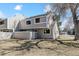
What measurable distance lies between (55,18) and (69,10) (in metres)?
0.39

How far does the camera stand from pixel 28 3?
4.13m

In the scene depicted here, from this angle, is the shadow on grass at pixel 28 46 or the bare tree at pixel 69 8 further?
the bare tree at pixel 69 8

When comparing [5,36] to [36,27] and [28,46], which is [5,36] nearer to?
[28,46]

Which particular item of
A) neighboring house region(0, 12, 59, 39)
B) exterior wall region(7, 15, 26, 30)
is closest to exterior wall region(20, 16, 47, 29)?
neighboring house region(0, 12, 59, 39)

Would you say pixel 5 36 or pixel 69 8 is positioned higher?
pixel 69 8

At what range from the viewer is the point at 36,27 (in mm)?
4422

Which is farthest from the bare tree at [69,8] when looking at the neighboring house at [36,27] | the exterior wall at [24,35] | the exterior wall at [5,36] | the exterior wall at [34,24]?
the exterior wall at [5,36]

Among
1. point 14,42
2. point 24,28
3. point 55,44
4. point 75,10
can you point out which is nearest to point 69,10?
point 75,10

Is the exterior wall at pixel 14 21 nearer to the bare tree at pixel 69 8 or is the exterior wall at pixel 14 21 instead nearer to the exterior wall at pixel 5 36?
the exterior wall at pixel 5 36

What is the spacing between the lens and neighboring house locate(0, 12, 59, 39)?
14.1 feet

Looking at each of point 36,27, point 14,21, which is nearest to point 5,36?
point 14,21

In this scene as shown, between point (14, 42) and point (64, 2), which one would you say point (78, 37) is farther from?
point (14, 42)

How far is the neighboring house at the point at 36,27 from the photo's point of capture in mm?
4312

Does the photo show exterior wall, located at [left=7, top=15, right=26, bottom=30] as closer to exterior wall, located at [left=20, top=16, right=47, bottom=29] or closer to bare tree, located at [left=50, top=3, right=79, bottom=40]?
exterior wall, located at [left=20, top=16, right=47, bottom=29]
